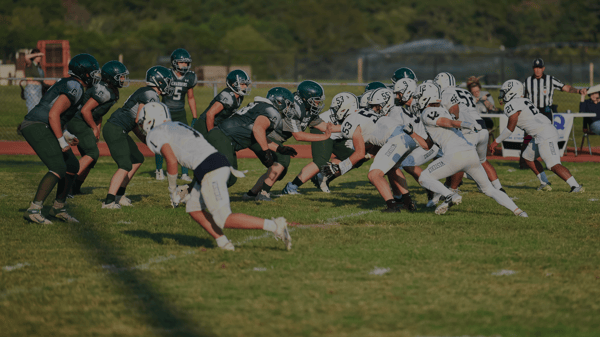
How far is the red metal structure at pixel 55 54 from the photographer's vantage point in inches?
1104

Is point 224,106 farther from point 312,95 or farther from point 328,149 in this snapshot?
point 328,149

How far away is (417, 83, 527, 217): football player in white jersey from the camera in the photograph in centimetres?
716

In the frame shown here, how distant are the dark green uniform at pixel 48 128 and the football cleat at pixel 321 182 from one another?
359cm

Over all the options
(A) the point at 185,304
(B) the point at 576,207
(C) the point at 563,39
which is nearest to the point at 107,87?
(A) the point at 185,304

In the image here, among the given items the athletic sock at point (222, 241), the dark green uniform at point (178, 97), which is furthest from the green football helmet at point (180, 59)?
the athletic sock at point (222, 241)

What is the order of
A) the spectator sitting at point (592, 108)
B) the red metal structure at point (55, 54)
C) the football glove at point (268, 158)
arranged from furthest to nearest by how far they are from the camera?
the red metal structure at point (55, 54)
the spectator sitting at point (592, 108)
the football glove at point (268, 158)

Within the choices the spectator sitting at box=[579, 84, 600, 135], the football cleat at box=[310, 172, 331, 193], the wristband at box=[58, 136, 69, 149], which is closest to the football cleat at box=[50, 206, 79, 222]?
the wristband at box=[58, 136, 69, 149]

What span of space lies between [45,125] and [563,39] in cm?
6859

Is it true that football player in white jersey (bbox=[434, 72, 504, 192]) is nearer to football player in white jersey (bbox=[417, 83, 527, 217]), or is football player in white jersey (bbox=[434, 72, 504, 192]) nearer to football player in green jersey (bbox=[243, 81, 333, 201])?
football player in white jersey (bbox=[417, 83, 527, 217])

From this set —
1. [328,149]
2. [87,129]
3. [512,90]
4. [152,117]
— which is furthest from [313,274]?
[512,90]

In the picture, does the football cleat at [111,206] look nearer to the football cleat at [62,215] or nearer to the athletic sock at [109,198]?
the athletic sock at [109,198]

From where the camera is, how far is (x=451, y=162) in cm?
721

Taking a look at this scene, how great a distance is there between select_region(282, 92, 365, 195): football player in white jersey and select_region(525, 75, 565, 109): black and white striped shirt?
13.6 ft

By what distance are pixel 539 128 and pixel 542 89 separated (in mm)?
2714
